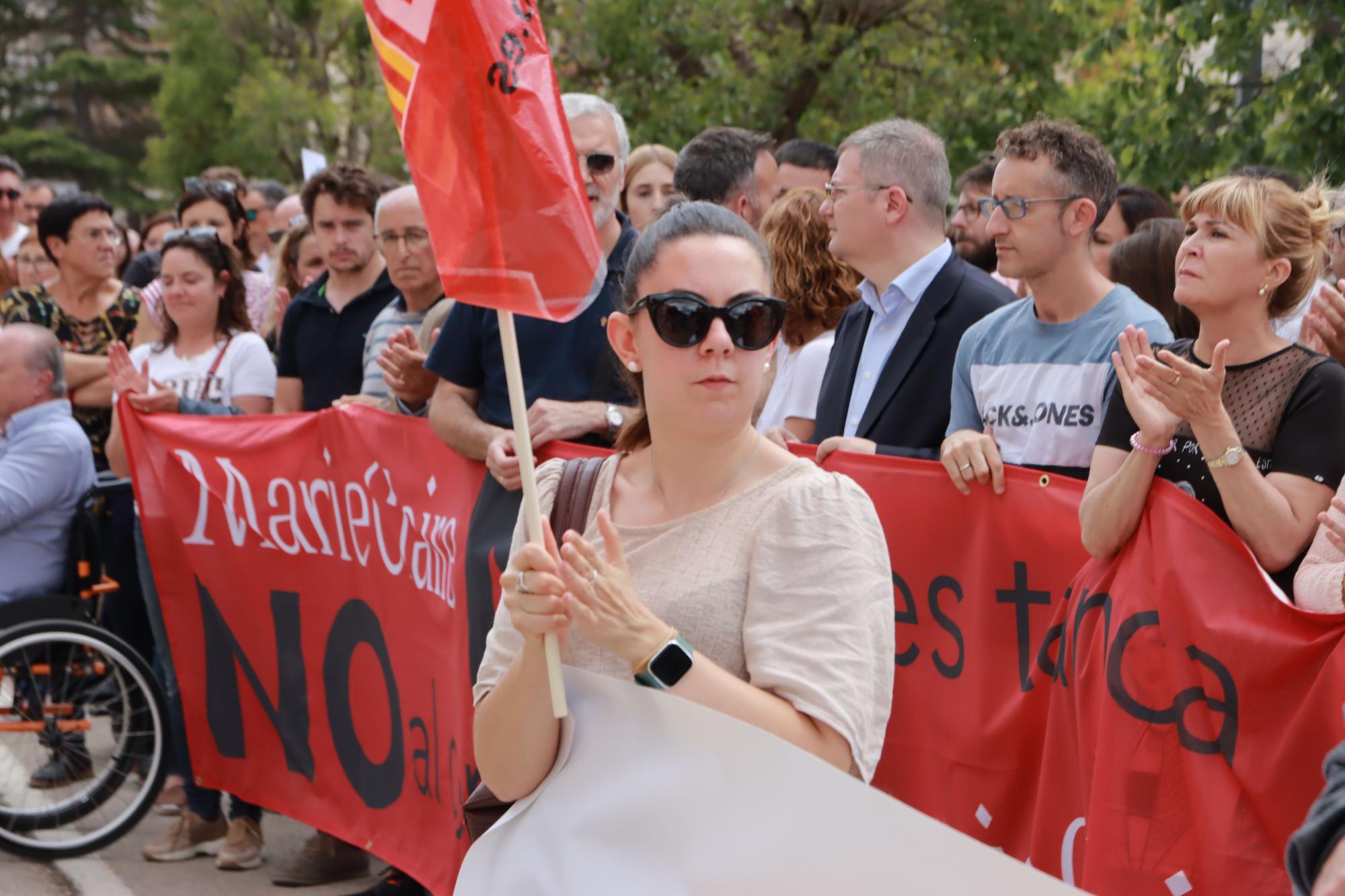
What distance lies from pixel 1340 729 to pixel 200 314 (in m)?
5.10

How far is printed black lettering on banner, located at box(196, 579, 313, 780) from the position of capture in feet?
18.9

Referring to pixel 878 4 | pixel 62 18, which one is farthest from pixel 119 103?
pixel 878 4

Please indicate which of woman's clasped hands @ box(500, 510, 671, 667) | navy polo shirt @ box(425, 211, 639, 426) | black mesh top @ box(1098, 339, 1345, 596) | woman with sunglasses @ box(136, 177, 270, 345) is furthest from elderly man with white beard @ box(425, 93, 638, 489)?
woman with sunglasses @ box(136, 177, 270, 345)

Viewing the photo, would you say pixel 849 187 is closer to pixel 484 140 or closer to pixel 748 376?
pixel 748 376

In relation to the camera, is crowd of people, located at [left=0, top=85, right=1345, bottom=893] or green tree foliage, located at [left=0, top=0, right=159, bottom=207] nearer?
crowd of people, located at [left=0, top=85, right=1345, bottom=893]

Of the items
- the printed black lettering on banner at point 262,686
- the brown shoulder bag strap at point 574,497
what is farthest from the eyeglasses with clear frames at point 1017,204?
the printed black lettering on banner at point 262,686

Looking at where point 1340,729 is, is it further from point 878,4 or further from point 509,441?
point 878,4

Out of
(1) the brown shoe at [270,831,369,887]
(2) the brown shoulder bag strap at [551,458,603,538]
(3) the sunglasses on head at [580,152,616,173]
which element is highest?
(3) the sunglasses on head at [580,152,616,173]

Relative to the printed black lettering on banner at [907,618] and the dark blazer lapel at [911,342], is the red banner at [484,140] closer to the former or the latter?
the printed black lettering on banner at [907,618]

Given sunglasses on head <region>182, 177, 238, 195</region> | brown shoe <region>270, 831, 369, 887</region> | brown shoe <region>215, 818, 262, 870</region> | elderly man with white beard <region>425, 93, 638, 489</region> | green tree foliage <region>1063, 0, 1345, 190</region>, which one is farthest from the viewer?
sunglasses on head <region>182, 177, 238, 195</region>

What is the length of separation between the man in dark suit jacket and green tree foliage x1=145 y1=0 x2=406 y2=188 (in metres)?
20.7

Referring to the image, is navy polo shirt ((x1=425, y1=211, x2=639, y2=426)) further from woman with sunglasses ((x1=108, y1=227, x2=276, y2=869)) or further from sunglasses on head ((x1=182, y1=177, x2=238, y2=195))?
sunglasses on head ((x1=182, y1=177, x2=238, y2=195))

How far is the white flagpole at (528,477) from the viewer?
229 centimetres

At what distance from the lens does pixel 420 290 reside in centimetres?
573
